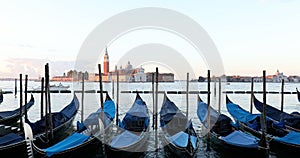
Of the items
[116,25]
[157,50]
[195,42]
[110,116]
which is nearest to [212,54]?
[195,42]

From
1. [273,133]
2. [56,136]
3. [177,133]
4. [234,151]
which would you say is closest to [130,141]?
[177,133]

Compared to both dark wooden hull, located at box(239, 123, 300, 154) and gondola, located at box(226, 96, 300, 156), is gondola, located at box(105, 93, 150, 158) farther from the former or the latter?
dark wooden hull, located at box(239, 123, 300, 154)

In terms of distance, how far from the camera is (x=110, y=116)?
32.7 ft

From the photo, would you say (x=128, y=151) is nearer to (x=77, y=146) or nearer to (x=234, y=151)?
(x=77, y=146)

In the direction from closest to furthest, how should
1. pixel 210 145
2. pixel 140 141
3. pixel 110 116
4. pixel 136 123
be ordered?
pixel 140 141 → pixel 210 145 → pixel 136 123 → pixel 110 116

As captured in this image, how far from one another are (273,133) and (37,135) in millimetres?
7512

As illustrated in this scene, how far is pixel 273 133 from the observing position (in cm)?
841

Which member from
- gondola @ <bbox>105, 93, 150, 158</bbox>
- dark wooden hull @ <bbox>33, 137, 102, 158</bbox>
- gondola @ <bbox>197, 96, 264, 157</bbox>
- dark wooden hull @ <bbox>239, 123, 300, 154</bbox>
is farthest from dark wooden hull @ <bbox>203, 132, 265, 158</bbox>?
dark wooden hull @ <bbox>33, 137, 102, 158</bbox>

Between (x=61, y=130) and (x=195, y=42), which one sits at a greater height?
(x=195, y=42)

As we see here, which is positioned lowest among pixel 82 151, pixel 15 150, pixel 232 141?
pixel 82 151

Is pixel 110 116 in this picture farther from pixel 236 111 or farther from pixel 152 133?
pixel 236 111

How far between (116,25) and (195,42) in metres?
2.80

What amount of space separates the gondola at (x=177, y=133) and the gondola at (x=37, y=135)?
360 centimetres

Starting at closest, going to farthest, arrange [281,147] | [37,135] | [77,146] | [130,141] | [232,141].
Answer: [77,146], [130,141], [232,141], [281,147], [37,135]
